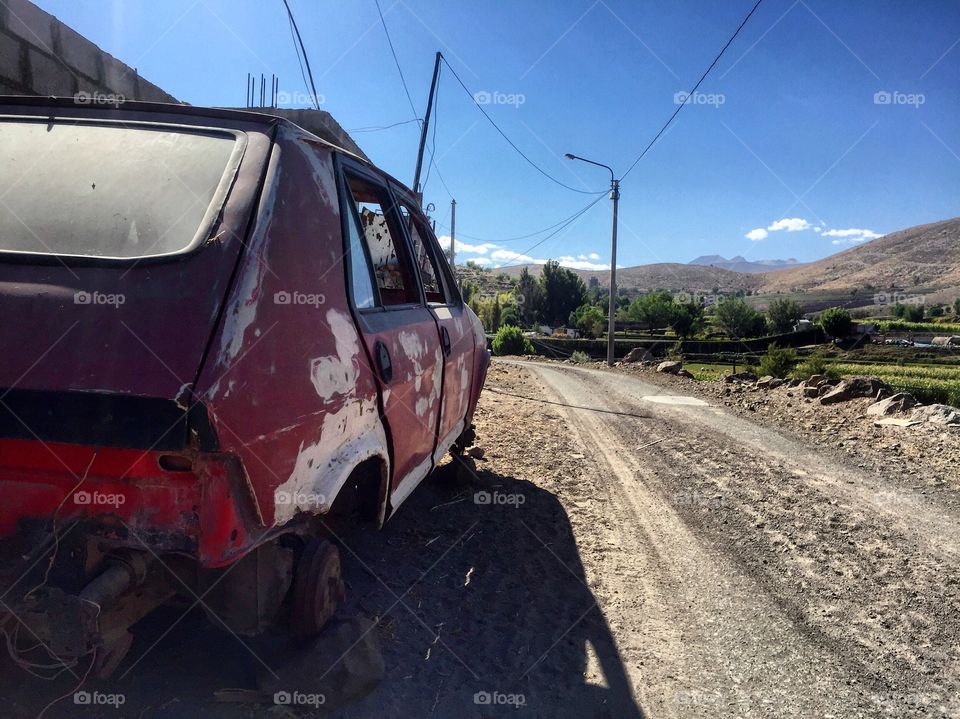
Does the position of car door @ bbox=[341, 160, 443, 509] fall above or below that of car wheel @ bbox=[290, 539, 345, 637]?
above

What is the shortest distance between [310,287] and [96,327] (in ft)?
2.08

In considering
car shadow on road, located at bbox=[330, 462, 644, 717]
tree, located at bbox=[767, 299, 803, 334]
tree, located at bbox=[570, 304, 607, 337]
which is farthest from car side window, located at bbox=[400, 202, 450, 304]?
tree, located at bbox=[767, 299, 803, 334]

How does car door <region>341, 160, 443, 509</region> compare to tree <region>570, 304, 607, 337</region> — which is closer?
car door <region>341, 160, 443, 509</region>

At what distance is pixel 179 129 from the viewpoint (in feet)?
7.77

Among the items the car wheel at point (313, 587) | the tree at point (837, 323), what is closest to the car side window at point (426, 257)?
the car wheel at point (313, 587)

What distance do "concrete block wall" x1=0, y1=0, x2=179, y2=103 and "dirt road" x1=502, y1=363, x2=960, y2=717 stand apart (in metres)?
5.02

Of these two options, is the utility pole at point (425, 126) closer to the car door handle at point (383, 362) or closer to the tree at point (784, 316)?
the car door handle at point (383, 362)

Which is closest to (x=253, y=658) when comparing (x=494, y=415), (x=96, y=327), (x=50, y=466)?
(x=50, y=466)

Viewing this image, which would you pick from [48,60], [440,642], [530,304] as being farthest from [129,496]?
[530,304]

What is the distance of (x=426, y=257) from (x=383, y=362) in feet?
6.22

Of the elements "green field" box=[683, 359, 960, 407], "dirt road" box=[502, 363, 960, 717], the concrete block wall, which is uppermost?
the concrete block wall

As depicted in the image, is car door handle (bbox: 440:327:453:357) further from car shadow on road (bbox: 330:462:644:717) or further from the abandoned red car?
car shadow on road (bbox: 330:462:644:717)

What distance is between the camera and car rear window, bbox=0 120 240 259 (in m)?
2.00

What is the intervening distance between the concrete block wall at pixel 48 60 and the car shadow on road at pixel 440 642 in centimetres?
386
